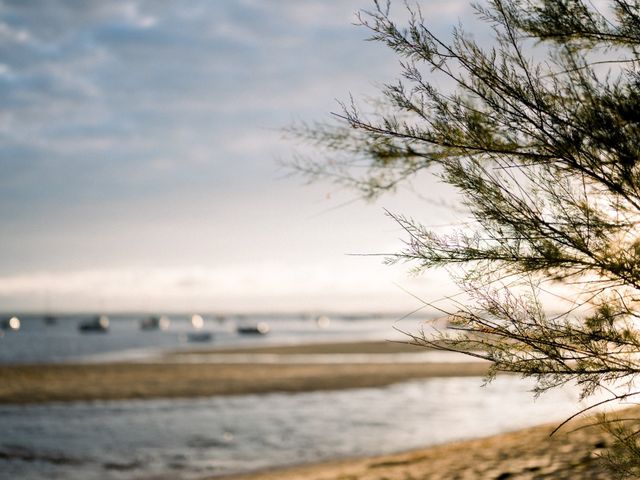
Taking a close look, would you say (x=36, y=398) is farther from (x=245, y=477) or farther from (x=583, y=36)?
(x=583, y=36)

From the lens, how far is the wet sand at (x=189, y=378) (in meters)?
20.5

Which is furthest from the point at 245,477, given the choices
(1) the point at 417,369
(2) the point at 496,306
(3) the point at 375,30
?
(1) the point at 417,369

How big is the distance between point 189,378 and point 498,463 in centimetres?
1908

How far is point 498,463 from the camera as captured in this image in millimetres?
7660

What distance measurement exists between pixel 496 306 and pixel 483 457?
5.21 m

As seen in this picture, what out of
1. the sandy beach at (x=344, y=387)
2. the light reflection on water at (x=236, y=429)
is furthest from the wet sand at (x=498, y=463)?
the light reflection on water at (x=236, y=429)

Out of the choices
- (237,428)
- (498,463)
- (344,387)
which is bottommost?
(344,387)

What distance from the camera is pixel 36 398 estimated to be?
19297 mm

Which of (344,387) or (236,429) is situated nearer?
(236,429)

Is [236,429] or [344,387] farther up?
[236,429]

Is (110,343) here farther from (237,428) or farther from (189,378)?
(237,428)

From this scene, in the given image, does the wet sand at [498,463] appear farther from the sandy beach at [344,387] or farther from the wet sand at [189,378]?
the wet sand at [189,378]

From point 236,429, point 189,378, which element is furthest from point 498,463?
point 189,378

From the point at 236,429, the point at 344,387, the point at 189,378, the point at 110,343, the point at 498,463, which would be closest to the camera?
the point at 498,463
